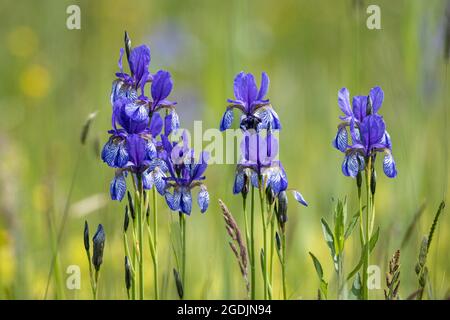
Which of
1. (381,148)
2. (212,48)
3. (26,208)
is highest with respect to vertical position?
(212,48)

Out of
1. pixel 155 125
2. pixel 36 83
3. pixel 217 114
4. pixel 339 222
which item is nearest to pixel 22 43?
pixel 36 83

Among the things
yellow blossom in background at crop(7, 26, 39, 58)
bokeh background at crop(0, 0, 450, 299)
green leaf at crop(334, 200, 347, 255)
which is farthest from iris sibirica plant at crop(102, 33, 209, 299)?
yellow blossom in background at crop(7, 26, 39, 58)

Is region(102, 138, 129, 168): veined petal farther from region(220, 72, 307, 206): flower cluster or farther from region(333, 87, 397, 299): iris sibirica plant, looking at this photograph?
region(333, 87, 397, 299): iris sibirica plant

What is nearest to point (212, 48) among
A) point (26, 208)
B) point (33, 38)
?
point (26, 208)

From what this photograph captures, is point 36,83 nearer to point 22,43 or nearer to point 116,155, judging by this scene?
point 22,43

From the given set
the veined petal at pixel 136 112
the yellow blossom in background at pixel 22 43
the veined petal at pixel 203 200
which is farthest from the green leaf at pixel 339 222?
the yellow blossom in background at pixel 22 43

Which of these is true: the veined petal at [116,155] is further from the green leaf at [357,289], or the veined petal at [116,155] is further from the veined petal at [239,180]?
the green leaf at [357,289]
